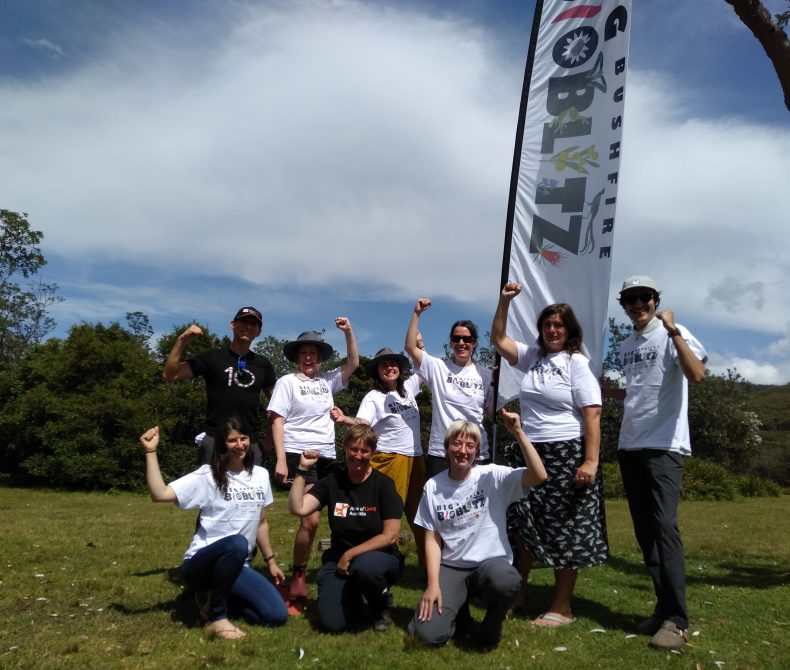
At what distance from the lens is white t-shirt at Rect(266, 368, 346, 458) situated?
4707mm

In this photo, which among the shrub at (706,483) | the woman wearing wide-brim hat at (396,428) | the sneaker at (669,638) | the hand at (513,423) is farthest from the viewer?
the shrub at (706,483)

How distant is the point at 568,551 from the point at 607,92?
148 inches

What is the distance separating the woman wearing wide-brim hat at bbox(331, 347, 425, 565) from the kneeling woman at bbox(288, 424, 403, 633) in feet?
2.11

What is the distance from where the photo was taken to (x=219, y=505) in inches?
160

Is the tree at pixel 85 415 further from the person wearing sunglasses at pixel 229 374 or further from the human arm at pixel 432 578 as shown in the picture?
the human arm at pixel 432 578

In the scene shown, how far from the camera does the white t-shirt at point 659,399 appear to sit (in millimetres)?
3930

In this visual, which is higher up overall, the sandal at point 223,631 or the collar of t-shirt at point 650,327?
the collar of t-shirt at point 650,327

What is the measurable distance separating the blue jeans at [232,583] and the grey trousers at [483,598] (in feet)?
2.94

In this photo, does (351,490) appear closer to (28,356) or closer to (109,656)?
(109,656)

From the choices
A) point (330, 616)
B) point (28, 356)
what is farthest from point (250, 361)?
point (28, 356)

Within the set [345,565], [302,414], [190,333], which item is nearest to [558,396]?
[345,565]

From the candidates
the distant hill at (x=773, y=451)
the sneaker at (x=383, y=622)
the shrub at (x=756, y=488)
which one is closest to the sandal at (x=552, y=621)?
the sneaker at (x=383, y=622)

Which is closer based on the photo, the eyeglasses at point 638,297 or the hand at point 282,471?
the eyeglasses at point 638,297

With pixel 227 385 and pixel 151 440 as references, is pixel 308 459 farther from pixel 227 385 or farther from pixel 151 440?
pixel 227 385
